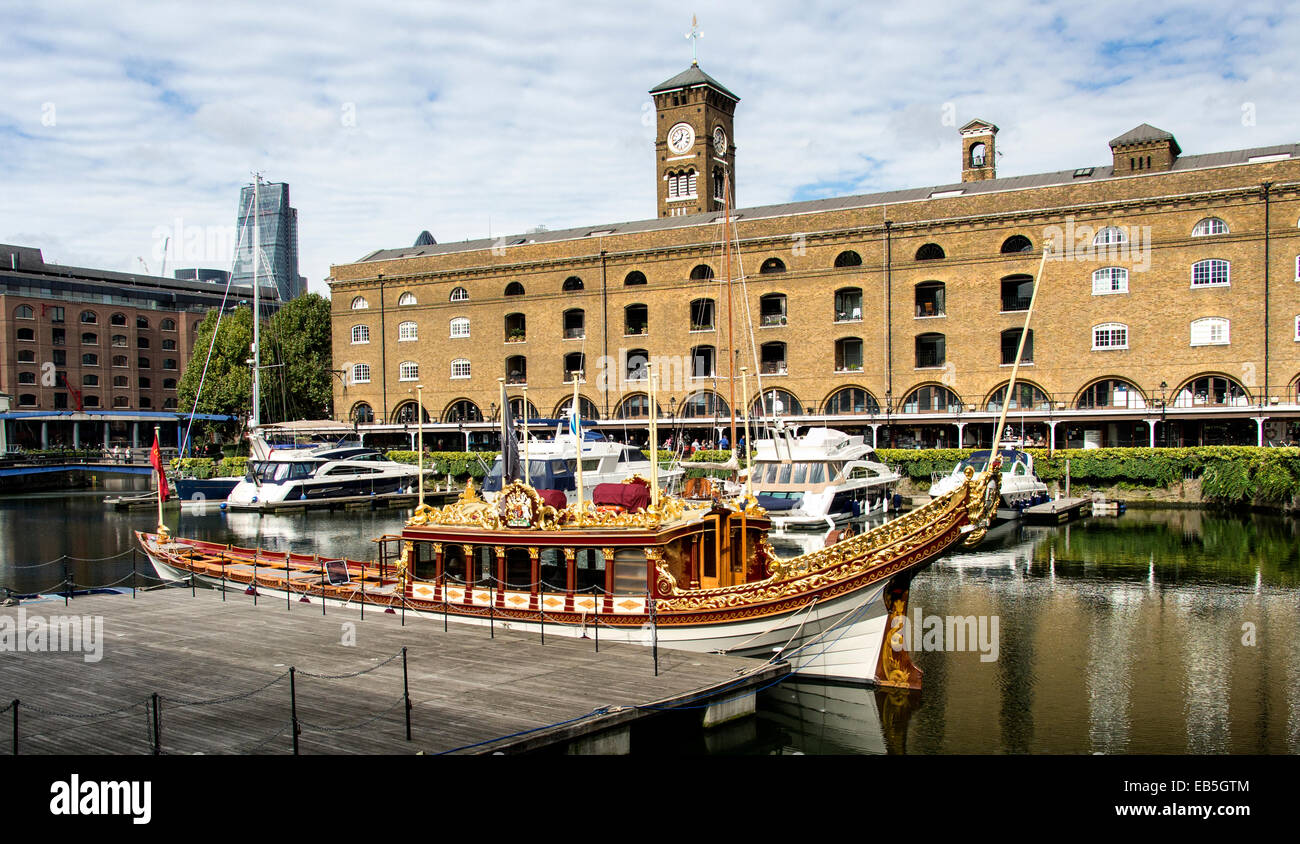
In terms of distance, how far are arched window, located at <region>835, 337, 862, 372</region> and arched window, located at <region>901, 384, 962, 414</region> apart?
147 inches

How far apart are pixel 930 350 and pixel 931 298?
10.0ft

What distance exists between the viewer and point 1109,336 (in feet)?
172

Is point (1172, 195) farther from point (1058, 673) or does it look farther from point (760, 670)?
point (760, 670)

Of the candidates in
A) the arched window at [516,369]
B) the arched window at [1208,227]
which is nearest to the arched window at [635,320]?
the arched window at [516,369]

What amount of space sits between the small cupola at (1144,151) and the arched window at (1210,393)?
43.0 ft

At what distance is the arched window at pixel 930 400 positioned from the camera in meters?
56.0

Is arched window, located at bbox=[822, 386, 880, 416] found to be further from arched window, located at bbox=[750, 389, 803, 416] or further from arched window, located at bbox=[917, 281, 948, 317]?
arched window, located at bbox=[917, 281, 948, 317]

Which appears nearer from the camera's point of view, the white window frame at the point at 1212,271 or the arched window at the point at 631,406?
the white window frame at the point at 1212,271

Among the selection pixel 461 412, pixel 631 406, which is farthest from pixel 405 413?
pixel 631 406

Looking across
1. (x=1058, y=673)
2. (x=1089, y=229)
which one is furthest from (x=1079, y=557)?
(x=1089, y=229)

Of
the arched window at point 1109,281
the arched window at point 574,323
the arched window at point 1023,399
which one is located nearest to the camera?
the arched window at point 1109,281

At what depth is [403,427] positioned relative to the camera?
228 ft

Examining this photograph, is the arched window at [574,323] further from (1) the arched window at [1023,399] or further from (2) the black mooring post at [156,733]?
(2) the black mooring post at [156,733]

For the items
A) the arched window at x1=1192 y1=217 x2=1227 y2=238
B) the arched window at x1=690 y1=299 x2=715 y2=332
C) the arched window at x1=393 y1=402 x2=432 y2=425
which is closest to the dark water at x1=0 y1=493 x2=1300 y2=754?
the arched window at x1=1192 y1=217 x2=1227 y2=238
